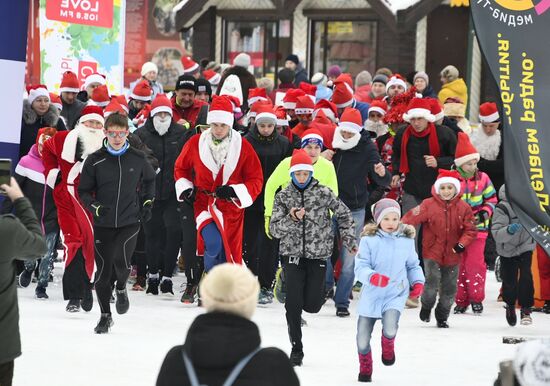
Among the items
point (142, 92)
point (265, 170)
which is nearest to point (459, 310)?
point (265, 170)

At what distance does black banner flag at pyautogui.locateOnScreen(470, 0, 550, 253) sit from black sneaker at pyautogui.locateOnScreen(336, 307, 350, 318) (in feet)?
16.6

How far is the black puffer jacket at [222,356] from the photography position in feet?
15.6

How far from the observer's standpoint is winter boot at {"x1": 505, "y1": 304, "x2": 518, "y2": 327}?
41.2 feet

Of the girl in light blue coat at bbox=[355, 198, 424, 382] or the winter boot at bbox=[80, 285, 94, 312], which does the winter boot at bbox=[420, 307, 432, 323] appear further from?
the winter boot at bbox=[80, 285, 94, 312]

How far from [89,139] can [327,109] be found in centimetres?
343

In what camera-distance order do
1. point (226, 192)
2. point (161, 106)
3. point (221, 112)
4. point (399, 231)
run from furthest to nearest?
point (161, 106) → point (221, 112) → point (226, 192) → point (399, 231)

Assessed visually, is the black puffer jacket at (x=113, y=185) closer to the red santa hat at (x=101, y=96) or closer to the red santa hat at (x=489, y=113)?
the red santa hat at (x=101, y=96)

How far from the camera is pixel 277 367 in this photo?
4.86 m

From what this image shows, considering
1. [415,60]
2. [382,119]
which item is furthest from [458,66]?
[382,119]

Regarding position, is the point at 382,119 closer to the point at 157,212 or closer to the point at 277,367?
the point at 157,212

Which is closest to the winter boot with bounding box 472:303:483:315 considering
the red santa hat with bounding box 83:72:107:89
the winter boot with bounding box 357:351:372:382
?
the winter boot with bounding box 357:351:372:382

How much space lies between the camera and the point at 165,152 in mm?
13930

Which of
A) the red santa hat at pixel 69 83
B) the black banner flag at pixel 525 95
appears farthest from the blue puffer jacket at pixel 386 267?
the red santa hat at pixel 69 83

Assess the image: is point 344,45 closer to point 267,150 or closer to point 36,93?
point 36,93
